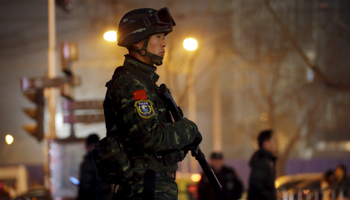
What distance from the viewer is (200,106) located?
2109 inches

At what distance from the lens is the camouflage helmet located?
271 centimetres

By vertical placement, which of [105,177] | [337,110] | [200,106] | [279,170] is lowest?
[105,177]

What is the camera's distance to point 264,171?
536 centimetres

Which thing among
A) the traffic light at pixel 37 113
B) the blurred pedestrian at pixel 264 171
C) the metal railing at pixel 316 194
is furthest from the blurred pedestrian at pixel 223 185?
the traffic light at pixel 37 113

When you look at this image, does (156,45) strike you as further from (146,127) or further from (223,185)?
(223,185)

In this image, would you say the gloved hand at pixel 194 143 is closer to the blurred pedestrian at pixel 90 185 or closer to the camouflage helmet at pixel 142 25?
the camouflage helmet at pixel 142 25

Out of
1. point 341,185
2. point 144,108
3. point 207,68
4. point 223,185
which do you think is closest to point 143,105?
point 144,108

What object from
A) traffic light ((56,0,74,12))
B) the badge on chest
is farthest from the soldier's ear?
traffic light ((56,0,74,12))

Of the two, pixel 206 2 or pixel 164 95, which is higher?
pixel 206 2

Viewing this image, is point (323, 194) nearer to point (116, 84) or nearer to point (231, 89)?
point (116, 84)

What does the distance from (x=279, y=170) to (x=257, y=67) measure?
4966 mm

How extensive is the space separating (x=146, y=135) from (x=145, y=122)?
7cm

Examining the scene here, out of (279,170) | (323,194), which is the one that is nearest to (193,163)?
(279,170)

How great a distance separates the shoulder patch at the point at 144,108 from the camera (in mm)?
2424
